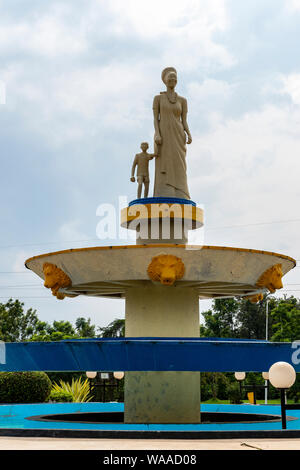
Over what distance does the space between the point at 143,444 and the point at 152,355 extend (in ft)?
9.47

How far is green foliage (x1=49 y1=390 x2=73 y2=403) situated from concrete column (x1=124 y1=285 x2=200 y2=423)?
14461mm

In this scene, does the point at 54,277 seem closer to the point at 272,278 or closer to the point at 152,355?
the point at 152,355

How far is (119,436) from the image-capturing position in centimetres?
1021

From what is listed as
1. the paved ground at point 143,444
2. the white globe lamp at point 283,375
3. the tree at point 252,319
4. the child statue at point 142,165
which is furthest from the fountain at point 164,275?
the tree at point 252,319

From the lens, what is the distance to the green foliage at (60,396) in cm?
2885

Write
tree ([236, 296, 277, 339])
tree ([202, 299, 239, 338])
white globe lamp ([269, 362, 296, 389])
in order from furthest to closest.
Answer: tree ([236, 296, 277, 339]) → tree ([202, 299, 239, 338]) → white globe lamp ([269, 362, 296, 389])

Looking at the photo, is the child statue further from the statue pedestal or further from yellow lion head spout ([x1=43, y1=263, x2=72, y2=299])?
yellow lion head spout ([x1=43, y1=263, x2=72, y2=299])

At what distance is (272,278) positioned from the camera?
49.7ft

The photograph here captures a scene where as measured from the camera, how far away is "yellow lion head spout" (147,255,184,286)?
45.1 ft

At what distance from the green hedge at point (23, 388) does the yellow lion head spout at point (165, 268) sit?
1452 centimetres

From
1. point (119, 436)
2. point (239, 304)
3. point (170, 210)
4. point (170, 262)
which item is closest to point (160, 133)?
point (170, 210)

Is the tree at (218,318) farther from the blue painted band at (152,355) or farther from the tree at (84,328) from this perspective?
the blue painted band at (152,355)

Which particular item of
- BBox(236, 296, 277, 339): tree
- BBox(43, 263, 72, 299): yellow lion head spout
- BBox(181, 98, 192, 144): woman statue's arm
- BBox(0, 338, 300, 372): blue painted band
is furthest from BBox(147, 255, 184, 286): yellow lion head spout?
BBox(236, 296, 277, 339): tree
